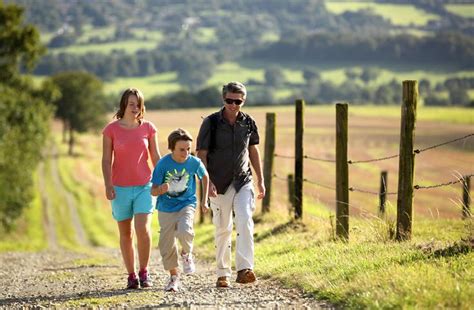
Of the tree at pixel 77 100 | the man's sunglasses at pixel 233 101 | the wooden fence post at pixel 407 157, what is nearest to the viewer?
the man's sunglasses at pixel 233 101

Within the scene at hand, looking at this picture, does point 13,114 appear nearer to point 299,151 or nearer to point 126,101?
point 299,151

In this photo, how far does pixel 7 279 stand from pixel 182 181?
15.2 ft

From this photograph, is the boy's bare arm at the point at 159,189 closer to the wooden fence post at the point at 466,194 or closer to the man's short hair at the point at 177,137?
the man's short hair at the point at 177,137

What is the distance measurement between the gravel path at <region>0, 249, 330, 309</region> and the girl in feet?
2.96

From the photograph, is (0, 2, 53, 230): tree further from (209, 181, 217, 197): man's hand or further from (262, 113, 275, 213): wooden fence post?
(209, 181, 217, 197): man's hand

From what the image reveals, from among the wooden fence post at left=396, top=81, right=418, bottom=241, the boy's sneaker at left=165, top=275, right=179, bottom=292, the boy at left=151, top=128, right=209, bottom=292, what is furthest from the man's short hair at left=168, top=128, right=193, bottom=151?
the wooden fence post at left=396, top=81, right=418, bottom=241

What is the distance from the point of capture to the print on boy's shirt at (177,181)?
Answer: 10484 millimetres

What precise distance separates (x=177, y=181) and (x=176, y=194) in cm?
16

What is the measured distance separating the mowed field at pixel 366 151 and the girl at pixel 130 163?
958 cm

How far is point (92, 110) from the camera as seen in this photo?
10875cm

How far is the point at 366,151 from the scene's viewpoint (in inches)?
2931

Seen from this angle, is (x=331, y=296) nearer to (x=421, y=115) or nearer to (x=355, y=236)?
(x=355, y=236)

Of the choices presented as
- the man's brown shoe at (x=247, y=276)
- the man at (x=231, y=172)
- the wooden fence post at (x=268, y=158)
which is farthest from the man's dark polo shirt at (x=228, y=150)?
the wooden fence post at (x=268, y=158)

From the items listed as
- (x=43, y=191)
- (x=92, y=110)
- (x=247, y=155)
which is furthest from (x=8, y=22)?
(x=92, y=110)
